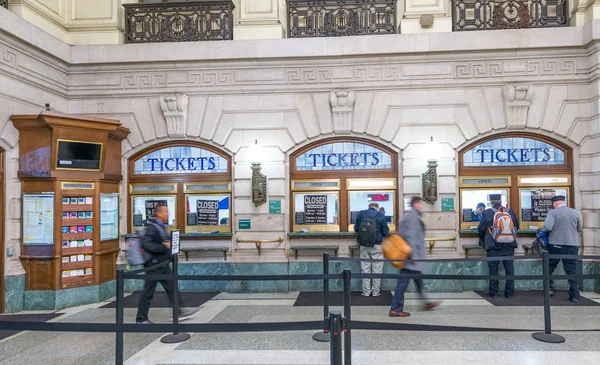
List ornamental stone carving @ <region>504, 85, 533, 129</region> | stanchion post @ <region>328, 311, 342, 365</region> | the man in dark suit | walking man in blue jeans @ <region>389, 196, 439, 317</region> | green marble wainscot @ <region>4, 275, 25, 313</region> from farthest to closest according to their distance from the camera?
ornamental stone carving @ <region>504, 85, 533, 129</region> < green marble wainscot @ <region>4, 275, 25, 313</region> < walking man in blue jeans @ <region>389, 196, 439, 317</region> < the man in dark suit < stanchion post @ <region>328, 311, 342, 365</region>

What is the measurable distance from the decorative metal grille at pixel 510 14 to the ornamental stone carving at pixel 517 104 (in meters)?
1.39

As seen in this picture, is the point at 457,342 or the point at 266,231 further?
the point at 266,231

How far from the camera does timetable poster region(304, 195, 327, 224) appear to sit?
986 cm

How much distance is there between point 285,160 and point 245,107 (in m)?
1.44

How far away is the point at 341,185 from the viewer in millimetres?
9859

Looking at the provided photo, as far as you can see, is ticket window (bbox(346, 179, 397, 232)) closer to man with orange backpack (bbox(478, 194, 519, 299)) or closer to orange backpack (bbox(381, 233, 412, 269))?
man with orange backpack (bbox(478, 194, 519, 299))

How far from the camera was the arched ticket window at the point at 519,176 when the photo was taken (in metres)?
9.59

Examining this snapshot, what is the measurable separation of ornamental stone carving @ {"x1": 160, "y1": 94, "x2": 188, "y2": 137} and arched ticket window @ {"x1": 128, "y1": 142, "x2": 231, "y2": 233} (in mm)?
329

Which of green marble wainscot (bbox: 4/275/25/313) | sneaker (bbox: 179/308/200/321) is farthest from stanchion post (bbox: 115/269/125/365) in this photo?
green marble wainscot (bbox: 4/275/25/313)

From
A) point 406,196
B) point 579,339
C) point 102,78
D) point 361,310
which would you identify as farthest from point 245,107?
point 579,339

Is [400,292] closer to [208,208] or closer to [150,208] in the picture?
[208,208]

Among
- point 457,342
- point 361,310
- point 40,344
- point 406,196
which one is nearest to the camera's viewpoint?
point 457,342

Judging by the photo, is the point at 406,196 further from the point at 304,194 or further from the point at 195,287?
the point at 195,287

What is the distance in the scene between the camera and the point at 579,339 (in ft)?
19.0
